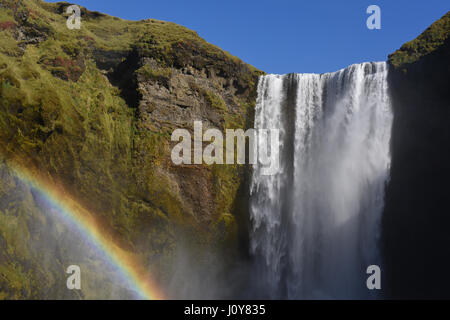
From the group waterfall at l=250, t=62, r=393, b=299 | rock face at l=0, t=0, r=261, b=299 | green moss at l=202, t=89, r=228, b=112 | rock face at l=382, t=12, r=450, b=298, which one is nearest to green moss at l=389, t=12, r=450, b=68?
rock face at l=382, t=12, r=450, b=298

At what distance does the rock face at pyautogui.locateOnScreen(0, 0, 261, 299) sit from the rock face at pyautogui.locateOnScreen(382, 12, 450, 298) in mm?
10706

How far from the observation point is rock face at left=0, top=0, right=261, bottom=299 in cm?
1570

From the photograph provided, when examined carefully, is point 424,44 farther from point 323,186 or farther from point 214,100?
point 214,100

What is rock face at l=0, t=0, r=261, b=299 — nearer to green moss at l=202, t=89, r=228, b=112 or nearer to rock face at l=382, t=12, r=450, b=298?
green moss at l=202, t=89, r=228, b=112

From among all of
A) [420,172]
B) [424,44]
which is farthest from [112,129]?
[424,44]

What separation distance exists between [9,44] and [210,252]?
1800 cm

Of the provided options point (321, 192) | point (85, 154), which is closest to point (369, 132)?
point (321, 192)

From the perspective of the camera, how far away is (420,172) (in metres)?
21.1

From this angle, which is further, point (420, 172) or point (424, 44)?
point (424, 44)

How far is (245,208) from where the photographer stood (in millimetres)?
25562

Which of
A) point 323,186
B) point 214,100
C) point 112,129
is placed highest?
point 214,100

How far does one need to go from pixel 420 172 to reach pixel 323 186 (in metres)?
6.54

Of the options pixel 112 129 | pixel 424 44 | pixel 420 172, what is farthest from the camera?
pixel 424 44

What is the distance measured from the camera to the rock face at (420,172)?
779 inches
